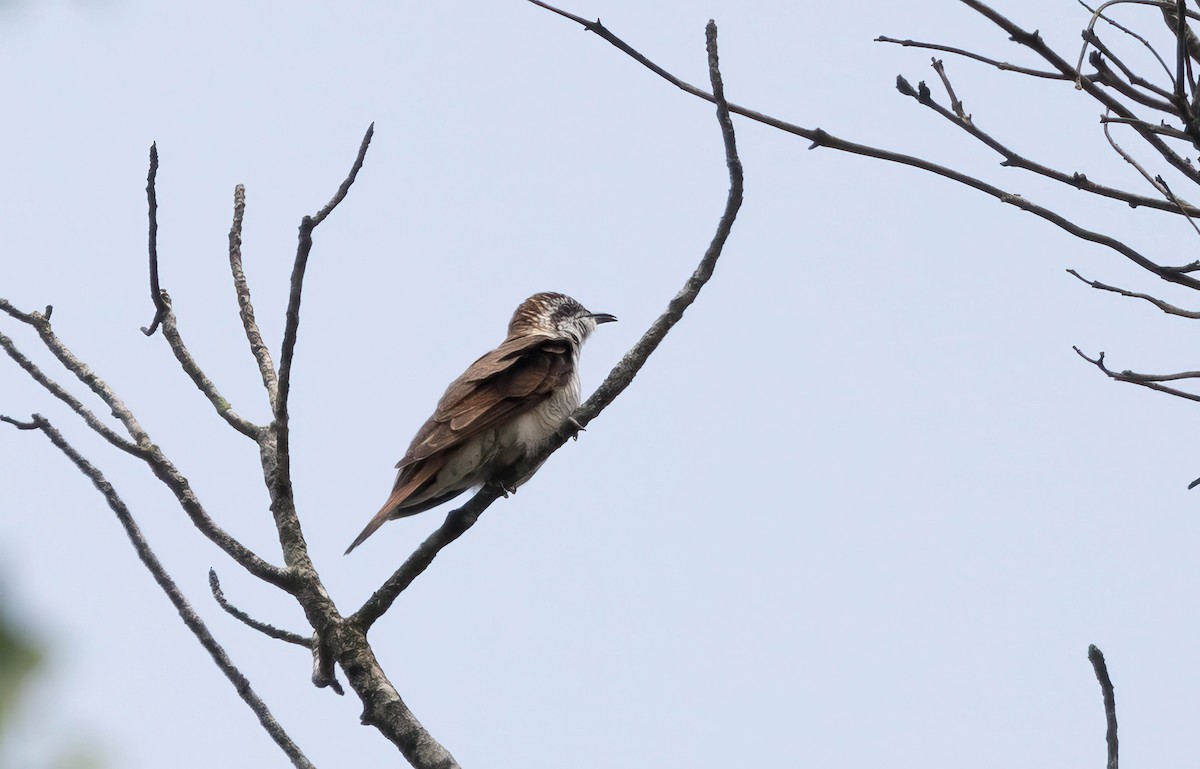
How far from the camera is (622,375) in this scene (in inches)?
174

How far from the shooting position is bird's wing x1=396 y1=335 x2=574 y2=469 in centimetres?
604

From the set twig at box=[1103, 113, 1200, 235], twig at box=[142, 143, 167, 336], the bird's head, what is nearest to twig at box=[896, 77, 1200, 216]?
twig at box=[1103, 113, 1200, 235]

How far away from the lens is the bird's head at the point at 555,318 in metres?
8.13

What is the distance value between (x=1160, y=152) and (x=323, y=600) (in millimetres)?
2660

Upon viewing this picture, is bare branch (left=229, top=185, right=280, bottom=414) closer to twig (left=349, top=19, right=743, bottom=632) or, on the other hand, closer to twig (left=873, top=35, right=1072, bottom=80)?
twig (left=349, top=19, right=743, bottom=632)

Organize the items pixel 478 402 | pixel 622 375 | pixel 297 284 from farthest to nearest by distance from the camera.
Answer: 1. pixel 478 402
2. pixel 622 375
3. pixel 297 284

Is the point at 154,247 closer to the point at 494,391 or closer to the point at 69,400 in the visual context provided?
the point at 69,400

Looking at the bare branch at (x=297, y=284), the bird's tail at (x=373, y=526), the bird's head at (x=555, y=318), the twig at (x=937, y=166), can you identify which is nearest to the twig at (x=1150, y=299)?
the twig at (x=937, y=166)

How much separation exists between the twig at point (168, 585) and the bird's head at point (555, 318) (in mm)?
4539

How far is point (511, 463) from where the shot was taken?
617cm

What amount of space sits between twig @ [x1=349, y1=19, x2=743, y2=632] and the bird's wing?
130 cm

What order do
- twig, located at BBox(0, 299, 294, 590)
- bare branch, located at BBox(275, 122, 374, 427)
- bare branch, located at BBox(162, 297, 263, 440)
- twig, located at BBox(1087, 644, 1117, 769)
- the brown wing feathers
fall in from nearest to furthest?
twig, located at BBox(1087, 644, 1117, 769) → bare branch, located at BBox(275, 122, 374, 427) → twig, located at BBox(0, 299, 294, 590) → bare branch, located at BBox(162, 297, 263, 440) → the brown wing feathers

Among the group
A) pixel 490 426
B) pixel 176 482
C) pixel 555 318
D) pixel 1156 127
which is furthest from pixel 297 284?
pixel 555 318

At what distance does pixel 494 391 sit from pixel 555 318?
1.97 m
